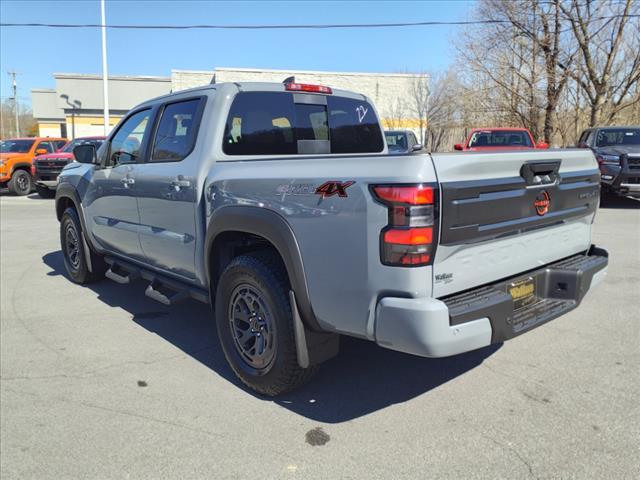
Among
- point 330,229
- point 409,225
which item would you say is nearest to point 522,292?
point 409,225

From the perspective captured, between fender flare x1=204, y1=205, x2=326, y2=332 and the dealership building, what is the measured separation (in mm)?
25478

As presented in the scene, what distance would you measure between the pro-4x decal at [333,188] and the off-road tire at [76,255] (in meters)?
4.01

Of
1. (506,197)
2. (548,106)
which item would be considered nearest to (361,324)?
(506,197)

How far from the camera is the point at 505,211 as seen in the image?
2758mm

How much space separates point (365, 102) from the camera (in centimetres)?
488

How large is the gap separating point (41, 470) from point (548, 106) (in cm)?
2462

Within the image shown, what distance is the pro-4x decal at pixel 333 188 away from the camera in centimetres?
257

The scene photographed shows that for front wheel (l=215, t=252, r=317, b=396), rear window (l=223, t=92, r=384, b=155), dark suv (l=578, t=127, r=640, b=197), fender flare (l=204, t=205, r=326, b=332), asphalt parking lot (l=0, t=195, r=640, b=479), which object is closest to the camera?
asphalt parking lot (l=0, t=195, r=640, b=479)

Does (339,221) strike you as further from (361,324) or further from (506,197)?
(506,197)

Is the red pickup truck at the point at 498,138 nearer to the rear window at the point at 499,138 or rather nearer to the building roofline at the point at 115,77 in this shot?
the rear window at the point at 499,138

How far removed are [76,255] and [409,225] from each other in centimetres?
504

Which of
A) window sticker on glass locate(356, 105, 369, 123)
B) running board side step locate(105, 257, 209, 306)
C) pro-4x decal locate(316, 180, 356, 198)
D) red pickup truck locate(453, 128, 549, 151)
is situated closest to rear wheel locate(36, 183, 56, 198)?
red pickup truck locate(453, 128, 549, 151)

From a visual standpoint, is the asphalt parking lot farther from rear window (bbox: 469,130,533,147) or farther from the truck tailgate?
rear window (bbox: 469,130,533,147)

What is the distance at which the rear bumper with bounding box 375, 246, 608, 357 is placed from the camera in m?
2.42
